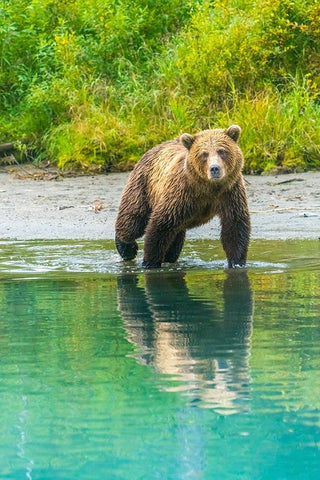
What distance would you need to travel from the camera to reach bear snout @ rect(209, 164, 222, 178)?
290 inches

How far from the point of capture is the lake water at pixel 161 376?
10.8 ft

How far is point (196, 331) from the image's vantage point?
17.3ft

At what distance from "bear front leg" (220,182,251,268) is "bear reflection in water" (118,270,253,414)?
0.17 meters

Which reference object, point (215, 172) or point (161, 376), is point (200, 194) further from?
point (161, 376)

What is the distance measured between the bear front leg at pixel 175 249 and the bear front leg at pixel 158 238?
392mm

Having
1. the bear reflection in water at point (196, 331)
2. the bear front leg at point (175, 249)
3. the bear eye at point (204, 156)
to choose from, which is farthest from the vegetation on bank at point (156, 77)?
the bear reflection in water at point (196, 331)

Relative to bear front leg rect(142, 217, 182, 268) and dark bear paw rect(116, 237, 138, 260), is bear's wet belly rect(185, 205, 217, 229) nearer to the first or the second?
bear front leg rect(142, 217, 182, 268)

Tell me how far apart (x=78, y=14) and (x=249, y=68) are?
3114 mm

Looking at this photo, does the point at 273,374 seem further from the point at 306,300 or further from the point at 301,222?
the point at 301,222

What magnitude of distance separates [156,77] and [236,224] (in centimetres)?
643

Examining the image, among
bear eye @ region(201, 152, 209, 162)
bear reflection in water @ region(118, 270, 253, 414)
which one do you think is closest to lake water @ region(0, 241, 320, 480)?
bear reflection in water @ region(118, 270, 253, 414)

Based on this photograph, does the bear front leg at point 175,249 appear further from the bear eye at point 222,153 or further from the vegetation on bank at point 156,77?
the vegetation on bank at point 156,77

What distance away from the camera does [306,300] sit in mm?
6230

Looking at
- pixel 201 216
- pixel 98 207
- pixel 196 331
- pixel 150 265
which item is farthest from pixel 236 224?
pixel 98 207
